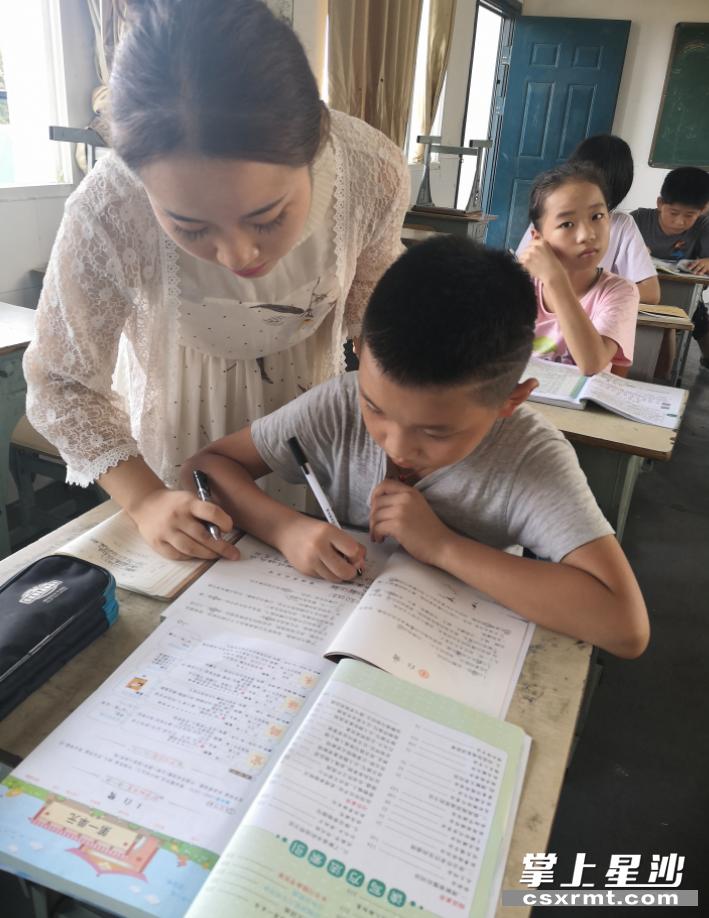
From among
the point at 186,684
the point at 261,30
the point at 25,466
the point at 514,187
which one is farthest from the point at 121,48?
the point at 514,187

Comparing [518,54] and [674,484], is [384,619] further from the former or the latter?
[518,54]

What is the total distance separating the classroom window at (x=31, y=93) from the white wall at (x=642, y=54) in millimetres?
5525

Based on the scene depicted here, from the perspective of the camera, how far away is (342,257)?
1.10 m

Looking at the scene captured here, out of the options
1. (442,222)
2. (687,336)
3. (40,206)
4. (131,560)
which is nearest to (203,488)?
(131,560)

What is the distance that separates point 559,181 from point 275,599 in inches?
62.6

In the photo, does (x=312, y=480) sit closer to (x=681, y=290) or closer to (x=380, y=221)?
(x=380, y=221)

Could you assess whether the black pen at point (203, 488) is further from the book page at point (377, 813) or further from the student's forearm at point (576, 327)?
the student's forearm at point (576, 327)

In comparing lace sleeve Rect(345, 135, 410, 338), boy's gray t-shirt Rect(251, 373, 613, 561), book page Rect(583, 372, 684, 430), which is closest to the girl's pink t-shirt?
book page Rect(583, 372, 684, 430)

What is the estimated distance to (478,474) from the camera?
3.17 feet

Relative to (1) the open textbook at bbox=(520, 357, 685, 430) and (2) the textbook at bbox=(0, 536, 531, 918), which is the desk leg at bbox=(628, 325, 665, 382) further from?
(2) the textbook at bbox=(0, 536, 531, 918)

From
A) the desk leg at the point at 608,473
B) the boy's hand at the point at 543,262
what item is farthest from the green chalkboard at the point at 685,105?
the desk leg at the point at 608,473

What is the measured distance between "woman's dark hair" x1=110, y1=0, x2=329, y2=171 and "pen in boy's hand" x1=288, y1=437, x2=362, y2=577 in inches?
17.2

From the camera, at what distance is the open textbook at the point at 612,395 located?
5.16 ft

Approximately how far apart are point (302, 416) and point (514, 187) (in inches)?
252
